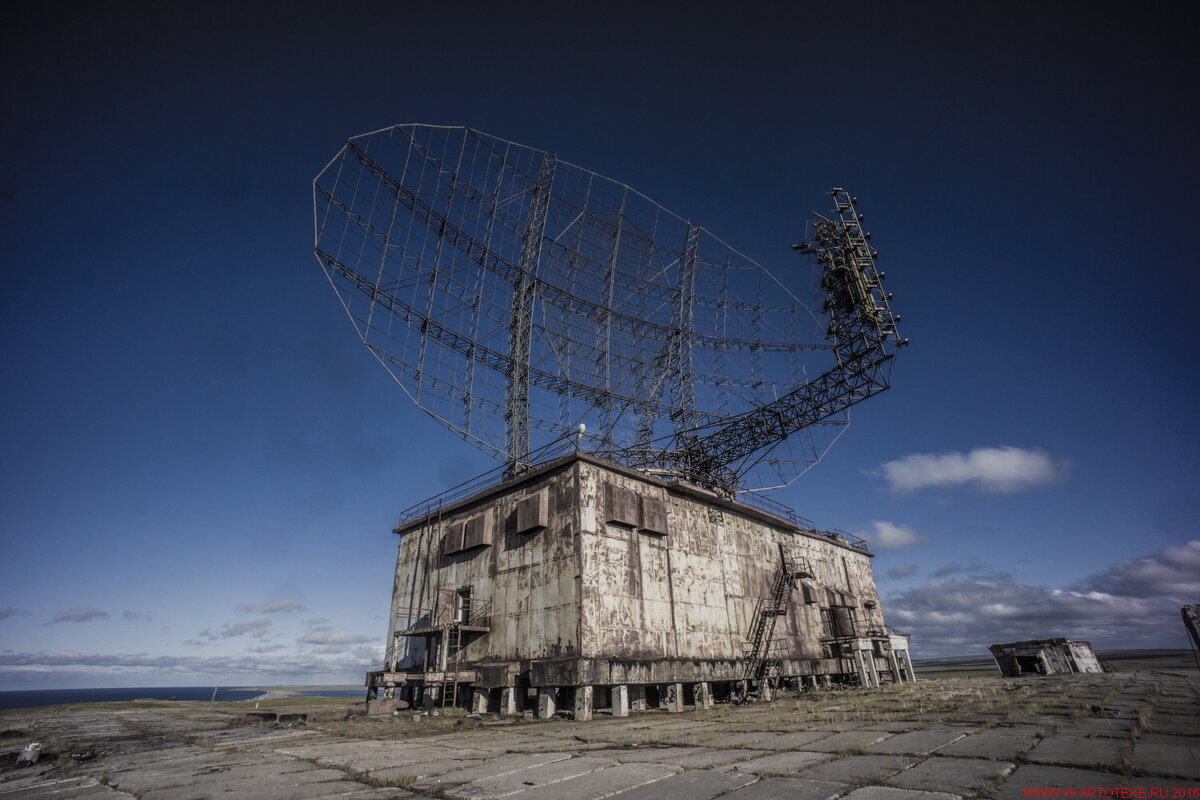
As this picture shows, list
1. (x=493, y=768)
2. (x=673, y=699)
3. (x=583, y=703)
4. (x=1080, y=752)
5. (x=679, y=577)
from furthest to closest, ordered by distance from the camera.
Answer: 1. (x=679, y=577)
2. (x=673, y=699)
3. (x=583, y=703)
4. (x=493, y=768)
5. (x=1080, y=752)

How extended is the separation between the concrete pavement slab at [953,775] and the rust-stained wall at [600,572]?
39.4 ft

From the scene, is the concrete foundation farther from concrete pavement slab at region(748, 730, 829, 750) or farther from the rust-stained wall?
concrete pavement slab at region(748, 730, 829, 750)

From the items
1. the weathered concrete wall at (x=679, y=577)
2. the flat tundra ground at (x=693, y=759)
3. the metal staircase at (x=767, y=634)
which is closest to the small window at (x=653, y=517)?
the weathered concrete wall at (x=679, y=577)

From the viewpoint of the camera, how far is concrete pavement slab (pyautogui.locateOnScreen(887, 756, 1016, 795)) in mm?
5582

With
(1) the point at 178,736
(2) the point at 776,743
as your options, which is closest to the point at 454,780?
(2) the point at 776,743

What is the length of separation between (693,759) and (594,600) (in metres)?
10.2

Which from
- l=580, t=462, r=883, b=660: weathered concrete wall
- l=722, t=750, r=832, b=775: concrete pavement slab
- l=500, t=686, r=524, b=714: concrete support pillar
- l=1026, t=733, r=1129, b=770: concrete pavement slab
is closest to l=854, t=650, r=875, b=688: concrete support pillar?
l=580, t=462, r=883, b=660: weathered concrete wall

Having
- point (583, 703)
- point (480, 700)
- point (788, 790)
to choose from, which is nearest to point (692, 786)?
point (788, 790)

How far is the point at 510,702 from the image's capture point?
1831cm

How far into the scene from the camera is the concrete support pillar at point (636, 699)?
729 inches

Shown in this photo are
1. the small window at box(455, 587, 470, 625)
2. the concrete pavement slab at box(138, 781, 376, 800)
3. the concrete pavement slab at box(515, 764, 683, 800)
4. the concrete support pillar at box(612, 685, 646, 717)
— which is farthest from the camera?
the small window at box(455, 587, 470, 625)

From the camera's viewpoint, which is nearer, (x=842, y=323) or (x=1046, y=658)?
(x=842, y=323)

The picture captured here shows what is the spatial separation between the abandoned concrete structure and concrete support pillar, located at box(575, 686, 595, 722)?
0.22 feet

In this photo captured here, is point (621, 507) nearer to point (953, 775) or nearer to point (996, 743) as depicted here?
point (996, 743)
